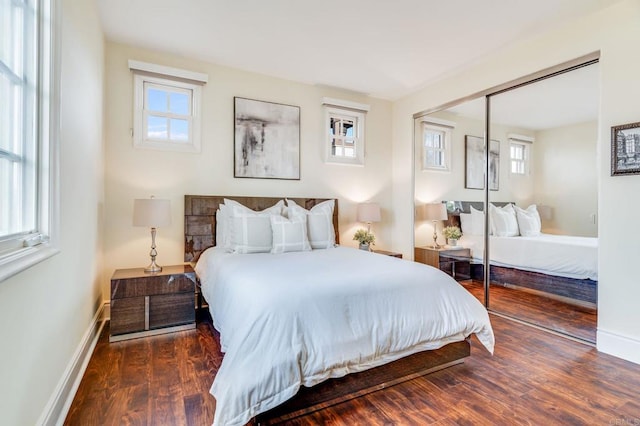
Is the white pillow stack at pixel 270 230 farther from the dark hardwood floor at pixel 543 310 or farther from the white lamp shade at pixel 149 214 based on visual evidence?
the dark hardwood floor at pixel 543 310

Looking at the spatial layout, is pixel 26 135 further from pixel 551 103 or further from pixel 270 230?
pixel 551 103

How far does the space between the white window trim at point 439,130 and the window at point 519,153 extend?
0.79m

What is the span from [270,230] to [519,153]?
8.87ft

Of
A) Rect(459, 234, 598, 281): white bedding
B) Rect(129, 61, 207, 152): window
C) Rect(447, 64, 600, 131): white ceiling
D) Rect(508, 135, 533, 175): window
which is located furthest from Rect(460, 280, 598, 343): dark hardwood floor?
Rect(129, 61, 207, 152): window

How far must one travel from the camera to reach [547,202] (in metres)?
3.05

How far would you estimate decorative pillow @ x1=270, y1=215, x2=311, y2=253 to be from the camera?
3170 mm

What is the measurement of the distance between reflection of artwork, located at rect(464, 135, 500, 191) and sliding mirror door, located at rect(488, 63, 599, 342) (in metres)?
0.01

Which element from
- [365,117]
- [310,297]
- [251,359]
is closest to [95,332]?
[251,359]

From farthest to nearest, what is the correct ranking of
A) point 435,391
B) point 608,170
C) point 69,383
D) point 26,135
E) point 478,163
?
point 478,163
point 608,170
point 435,391
point 69,383
point 26,135

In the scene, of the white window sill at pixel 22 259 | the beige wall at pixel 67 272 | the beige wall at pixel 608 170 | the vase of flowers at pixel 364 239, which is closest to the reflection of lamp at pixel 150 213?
the beige wall at pixel 67 272

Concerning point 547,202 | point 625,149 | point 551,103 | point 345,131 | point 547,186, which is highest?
point 345,131

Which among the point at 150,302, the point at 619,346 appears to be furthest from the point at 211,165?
the point at 619,346

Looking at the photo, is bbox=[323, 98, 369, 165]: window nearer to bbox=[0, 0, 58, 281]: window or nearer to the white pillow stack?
the white pillow stack

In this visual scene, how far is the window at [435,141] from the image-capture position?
411 cm
